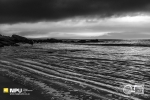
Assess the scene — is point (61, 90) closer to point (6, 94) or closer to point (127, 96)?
point (6, 94)

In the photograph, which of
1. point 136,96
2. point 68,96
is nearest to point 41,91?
point 68,96

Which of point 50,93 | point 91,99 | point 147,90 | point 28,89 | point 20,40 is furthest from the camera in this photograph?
point 20,40

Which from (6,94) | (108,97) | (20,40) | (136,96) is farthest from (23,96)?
(20,40)

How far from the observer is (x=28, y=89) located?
665 centimetres

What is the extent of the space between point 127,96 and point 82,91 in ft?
6.41

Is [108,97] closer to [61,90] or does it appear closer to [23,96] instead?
[61,90]

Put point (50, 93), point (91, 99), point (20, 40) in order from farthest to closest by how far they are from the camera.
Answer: point (20, 40)
point (50, 93)
point (91, 99)

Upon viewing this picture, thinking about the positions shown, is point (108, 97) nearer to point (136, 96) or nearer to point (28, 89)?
point (136, 96)

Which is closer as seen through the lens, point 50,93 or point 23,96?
point 23,96

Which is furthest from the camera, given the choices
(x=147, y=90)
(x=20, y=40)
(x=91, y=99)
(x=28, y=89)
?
(x=20, y=40)

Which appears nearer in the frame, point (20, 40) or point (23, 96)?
point (23, 96)

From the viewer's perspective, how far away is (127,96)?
6262mm

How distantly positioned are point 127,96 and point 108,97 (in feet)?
2.93

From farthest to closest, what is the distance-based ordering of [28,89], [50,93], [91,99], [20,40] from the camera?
1. [20,40]
2. [28,89]
3. [50,93]
4. [91,99]
